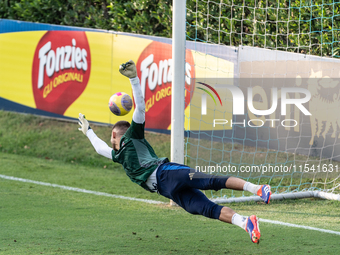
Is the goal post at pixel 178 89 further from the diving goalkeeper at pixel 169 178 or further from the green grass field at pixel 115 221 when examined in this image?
the diving goalkeeper at pixel 169 178

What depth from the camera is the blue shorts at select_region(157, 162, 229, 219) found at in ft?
14.8

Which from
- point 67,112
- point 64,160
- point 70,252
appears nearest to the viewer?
point 70,252

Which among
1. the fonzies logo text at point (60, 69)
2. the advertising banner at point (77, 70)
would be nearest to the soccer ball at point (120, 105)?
the advertising banner at point (77, 70)

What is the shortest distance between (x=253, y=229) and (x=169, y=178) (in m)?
0.97

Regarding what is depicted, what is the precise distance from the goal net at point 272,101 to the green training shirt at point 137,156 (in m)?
2.57

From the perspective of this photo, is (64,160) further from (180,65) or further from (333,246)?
(333,246)

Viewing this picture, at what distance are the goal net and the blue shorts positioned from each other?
2722 millimetres

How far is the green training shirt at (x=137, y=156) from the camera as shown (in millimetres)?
4844

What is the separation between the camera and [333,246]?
5.11 m

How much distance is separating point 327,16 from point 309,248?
Answer: 486cm

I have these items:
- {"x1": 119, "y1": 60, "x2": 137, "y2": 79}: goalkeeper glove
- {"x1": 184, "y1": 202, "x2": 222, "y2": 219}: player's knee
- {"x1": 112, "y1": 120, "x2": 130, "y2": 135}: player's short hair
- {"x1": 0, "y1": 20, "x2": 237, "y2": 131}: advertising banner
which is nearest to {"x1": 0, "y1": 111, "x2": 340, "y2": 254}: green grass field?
{"x1": 184, "y1": 202, "x2": 222, "y2": 219}: player's knee

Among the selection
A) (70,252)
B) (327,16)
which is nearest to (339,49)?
(327,16)

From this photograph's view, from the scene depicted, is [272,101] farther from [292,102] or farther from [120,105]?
[120,105]

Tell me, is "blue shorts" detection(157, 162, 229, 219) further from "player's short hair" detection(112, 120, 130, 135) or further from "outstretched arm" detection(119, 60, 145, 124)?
"player's short hair" detection(112, 120, 130, 135)
